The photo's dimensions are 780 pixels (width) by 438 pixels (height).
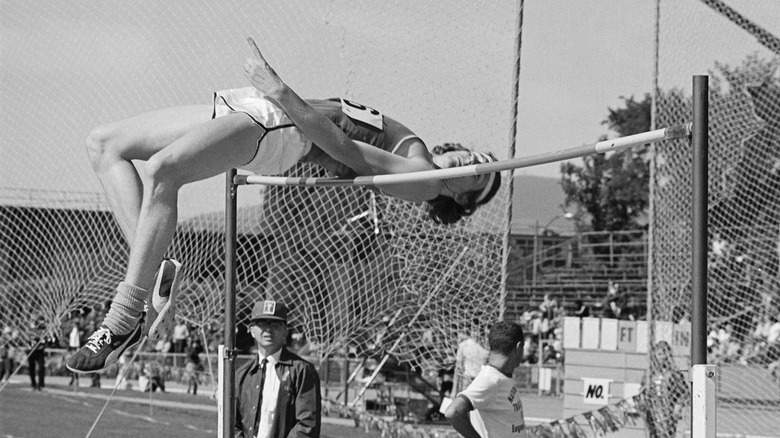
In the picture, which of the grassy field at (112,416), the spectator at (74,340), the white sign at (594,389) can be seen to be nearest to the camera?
→ the white sign at (594,389)

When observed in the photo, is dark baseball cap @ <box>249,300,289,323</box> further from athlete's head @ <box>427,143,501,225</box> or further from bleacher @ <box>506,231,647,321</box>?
bleacher @ <box>506,231,647,321</box>

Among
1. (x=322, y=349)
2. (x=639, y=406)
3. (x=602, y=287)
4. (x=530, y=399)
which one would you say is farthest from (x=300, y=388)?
(x=602, y=287)

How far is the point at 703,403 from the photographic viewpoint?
3494mm

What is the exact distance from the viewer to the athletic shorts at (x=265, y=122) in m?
4.43

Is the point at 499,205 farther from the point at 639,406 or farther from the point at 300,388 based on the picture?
the point at 300,388

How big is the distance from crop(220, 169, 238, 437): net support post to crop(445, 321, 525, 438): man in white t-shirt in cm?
104

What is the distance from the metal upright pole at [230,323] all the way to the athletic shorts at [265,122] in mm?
946

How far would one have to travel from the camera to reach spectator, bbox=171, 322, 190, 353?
19.0 meters

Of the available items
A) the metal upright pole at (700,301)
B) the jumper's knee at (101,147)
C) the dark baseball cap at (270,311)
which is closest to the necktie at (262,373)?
the dark baseball cap at (270,311)

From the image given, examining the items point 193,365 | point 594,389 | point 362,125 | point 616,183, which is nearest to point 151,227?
point 362,125

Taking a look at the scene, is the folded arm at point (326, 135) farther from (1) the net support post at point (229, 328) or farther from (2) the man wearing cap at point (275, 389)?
(2) the man wearing cap at point (275, 389)

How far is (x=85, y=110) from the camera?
7.51 meters

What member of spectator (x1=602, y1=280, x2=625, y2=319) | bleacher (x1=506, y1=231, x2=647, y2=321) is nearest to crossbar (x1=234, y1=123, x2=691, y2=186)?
spectator (x1=602, y1=280, x2=625, y2=319)

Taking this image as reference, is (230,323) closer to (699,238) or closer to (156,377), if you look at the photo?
(699,238)
